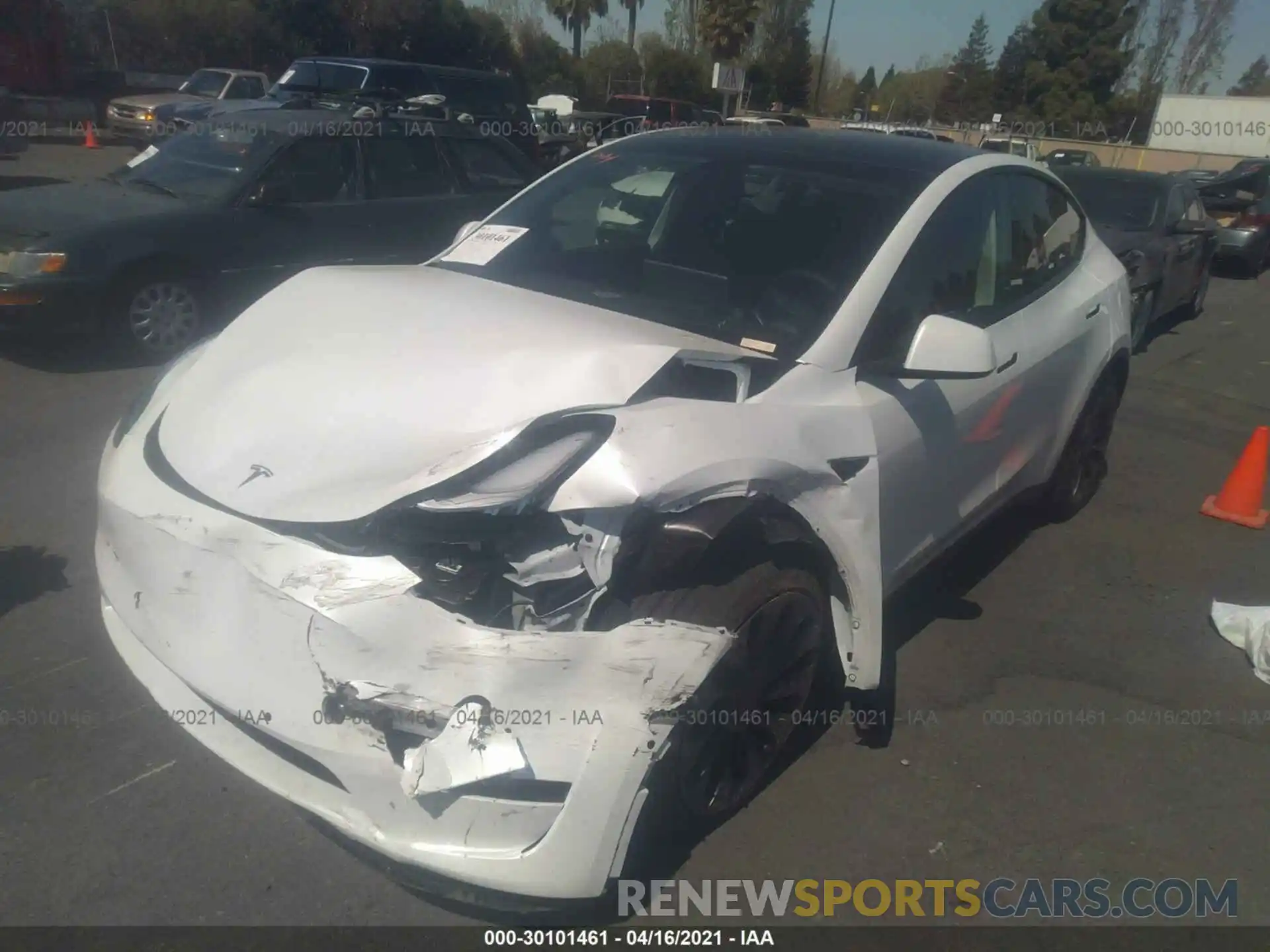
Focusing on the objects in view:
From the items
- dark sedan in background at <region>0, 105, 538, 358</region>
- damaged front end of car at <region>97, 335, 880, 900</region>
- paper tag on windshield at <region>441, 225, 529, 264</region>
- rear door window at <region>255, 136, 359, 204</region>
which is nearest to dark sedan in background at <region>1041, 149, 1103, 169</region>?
dark sedan in background at <region>0, 105, 538, 358</region>

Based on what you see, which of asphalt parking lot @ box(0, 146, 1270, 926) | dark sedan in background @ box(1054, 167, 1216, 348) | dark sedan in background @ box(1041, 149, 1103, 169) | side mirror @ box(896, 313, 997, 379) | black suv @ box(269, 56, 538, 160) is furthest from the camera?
dark sedan in background @ box(1041, 149, 1103, 169)

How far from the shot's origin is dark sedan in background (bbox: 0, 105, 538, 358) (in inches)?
245

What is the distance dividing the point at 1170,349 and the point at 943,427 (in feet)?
25.5

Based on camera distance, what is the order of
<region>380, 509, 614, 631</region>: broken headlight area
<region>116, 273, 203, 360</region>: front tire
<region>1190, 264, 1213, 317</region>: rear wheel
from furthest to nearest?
<region>1190, 264, 1213, 317</region>: rear wheel, <region>116, 273, 203, 360</region>: front tire, <region>380, 509, 614, 631</region>: broken headlight area

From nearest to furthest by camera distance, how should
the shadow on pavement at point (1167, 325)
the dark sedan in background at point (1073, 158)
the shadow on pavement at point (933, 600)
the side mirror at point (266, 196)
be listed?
the shadow on pavement at point (933, 600) → the side mirror at point (266, 196) → the shadow on pavement at point (1167, 325) → the dark sedan in background at point (1073, 158)

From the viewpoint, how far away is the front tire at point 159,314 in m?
6.48

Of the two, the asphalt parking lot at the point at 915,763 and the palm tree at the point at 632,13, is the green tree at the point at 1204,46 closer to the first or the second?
the palm tree at the point at 632,13

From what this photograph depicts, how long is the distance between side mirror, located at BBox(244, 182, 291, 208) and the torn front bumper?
5.36 metres

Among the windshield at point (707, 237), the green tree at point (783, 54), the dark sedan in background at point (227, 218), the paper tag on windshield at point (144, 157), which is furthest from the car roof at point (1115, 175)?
the green tree at point (783, 54)

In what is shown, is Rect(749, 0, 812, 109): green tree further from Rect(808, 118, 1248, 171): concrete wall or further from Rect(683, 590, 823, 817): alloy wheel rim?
Rect(683, 590, 823, 817): alloy wheel rim

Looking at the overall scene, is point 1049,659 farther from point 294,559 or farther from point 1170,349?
point 1170,349

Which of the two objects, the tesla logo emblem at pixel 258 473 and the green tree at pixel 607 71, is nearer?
the tesla logo emblem at pixel 258 473

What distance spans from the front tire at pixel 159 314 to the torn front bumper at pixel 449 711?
194 inches

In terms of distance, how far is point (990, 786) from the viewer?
3105mm
